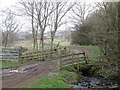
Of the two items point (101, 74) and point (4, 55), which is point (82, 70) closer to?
point (101, 74)

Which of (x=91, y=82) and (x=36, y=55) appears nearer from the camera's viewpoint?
(x=91, y=82)

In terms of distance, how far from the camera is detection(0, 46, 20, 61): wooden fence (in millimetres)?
14173

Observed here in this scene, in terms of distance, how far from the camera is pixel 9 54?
14352mm

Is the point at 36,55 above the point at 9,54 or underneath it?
underneath

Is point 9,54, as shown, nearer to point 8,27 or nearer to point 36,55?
point 36,55

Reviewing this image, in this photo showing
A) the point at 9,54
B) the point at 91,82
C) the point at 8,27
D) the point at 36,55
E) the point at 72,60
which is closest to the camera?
the point at 91,82

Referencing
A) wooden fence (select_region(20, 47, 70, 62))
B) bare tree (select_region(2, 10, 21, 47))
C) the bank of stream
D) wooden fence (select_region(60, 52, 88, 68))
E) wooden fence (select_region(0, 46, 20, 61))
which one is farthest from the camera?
bare tree (select_region(2, 10, 21, 47))

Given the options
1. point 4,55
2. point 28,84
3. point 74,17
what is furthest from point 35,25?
point 74,17

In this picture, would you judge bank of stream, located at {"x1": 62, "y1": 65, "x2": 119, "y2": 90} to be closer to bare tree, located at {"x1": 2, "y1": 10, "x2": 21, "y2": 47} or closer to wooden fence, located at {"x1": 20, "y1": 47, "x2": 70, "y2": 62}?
wooden fence, located at {"x1": 20, "y1": 47, "x2": 70, "y2": 62}

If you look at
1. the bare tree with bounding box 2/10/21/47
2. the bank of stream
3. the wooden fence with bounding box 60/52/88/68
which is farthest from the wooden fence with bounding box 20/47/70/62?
the bare tree with bounding box 2/10/21/47

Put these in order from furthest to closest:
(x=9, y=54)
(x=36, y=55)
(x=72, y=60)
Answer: (x=36, y=55), (x=9, y=54), (x=72, y=60)

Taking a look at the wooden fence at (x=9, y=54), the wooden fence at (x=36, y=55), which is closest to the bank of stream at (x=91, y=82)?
the wooden fence at (x=36, y=55)

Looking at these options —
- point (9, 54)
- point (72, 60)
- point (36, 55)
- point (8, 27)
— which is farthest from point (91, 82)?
point (8, 27)

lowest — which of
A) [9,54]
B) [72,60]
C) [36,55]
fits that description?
[72,60]
